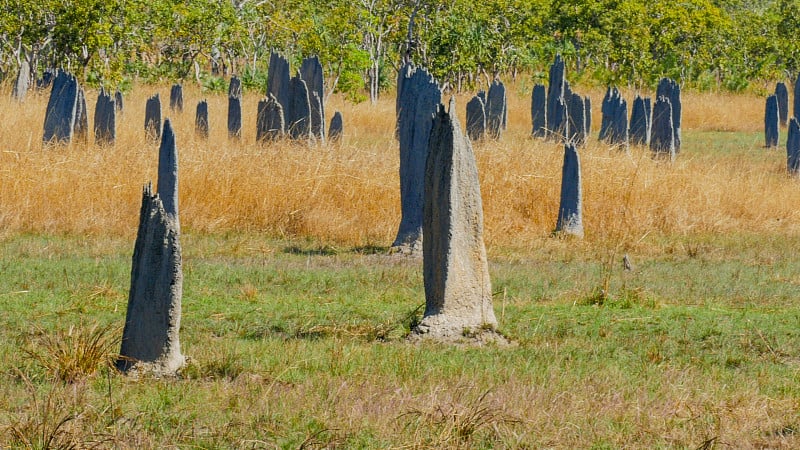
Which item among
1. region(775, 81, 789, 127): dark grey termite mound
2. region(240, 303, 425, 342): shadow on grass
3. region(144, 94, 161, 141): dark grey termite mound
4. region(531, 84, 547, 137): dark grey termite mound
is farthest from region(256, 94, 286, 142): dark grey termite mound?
region(775, 81, 789, 127): dark grey termite mound

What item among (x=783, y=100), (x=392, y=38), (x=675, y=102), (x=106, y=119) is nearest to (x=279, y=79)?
(x=106, y=119)

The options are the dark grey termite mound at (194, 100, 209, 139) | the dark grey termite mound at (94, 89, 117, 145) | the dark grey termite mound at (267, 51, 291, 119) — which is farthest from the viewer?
the dark grey termite mound at (194, 100, 209, 139)

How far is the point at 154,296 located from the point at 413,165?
607cm

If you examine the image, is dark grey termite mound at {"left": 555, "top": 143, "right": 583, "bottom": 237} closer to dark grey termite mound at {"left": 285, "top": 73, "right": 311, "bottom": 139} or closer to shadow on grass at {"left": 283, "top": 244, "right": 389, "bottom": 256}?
shadow on grass at {"left": 283, "top": 244, "right": 389, "bottom": 256}

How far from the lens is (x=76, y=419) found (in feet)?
19.6

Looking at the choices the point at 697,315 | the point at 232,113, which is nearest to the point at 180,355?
the point at 697,315

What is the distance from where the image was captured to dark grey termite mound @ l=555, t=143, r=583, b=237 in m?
14.4

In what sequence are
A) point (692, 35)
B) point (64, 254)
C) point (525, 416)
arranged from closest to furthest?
point (525, 416)
point (64, 254)
point (692, 35)

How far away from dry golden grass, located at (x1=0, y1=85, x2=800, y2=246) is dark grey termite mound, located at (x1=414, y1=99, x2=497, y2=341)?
545 cm

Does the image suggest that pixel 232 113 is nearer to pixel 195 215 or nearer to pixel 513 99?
pixel 195 215

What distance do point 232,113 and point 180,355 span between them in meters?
13.3

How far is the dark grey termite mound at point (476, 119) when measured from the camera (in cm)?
1862

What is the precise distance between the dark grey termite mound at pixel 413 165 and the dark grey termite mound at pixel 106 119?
637 cm

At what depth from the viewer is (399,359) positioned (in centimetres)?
758
